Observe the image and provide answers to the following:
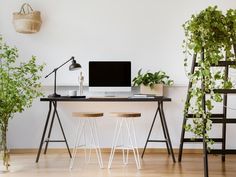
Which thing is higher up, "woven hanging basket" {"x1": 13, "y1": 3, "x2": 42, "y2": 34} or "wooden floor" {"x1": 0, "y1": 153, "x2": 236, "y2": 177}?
"woven hanging basket" {"x1": 13, "y1": 3, "x2": 42, "y2": 34}

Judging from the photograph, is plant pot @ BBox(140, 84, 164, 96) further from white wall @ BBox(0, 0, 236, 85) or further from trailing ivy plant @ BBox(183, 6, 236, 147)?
trailing ivy plant @ BBox(183, 6, 236, 147)

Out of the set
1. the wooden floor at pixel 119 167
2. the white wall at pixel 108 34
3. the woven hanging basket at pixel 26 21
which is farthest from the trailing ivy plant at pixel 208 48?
the woven hanging basket at pixel 26 21

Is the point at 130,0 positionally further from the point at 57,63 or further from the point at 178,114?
the point at 178,114

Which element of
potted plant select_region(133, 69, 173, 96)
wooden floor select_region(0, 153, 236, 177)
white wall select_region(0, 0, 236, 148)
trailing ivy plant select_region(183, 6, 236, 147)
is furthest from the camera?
white wall select_region(0, 0, 236, 148)

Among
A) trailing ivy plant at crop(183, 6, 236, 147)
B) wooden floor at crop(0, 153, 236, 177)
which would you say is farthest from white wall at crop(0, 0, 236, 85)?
trailing ivy plant at crop(183, 6, 236, 147)

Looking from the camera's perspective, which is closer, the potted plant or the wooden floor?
the wooden floor

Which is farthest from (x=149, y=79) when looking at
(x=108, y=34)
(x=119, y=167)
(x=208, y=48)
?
(x=208, y=48)

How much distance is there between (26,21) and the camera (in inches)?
193

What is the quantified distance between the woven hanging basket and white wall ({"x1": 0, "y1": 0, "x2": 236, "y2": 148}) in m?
0.18

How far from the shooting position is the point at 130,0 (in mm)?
5176

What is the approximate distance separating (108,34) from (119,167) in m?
1.91

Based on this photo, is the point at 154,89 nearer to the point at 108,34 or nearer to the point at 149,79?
the point at 149,79

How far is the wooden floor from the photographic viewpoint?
385 cm

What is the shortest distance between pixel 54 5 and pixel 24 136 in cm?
187
